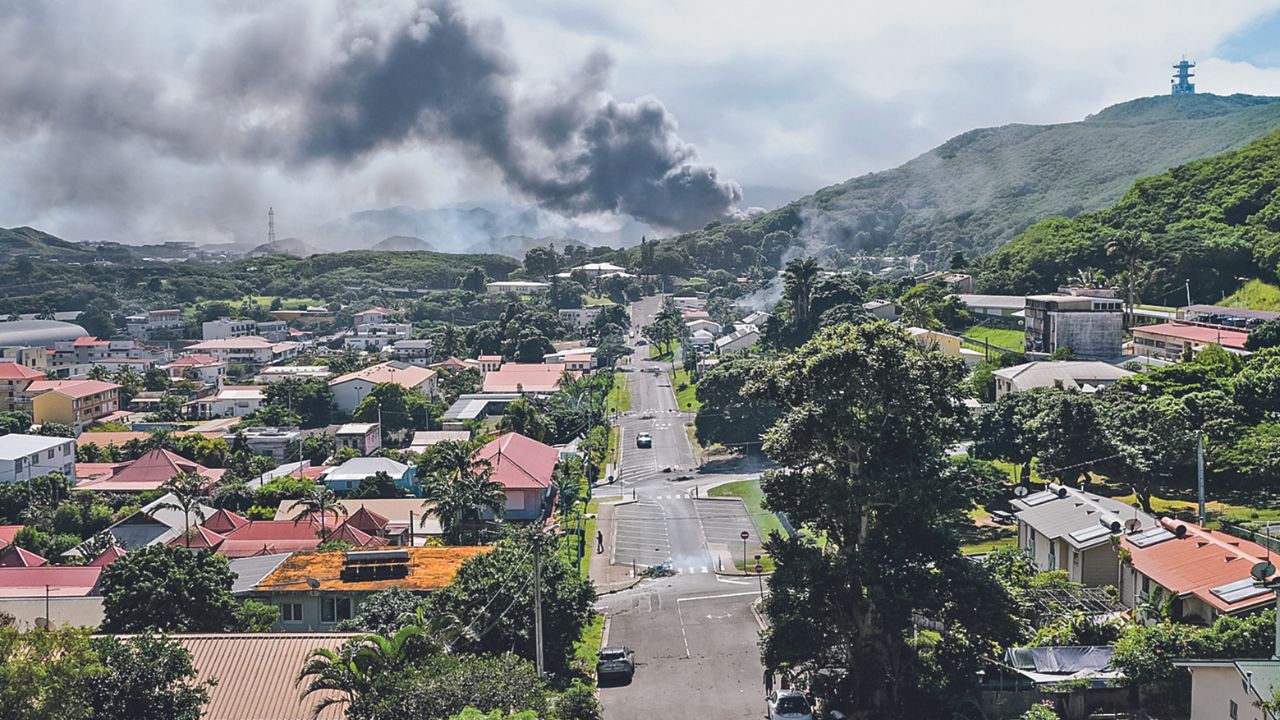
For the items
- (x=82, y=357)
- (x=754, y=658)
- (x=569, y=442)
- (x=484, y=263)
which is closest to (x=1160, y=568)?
(x=754, y=658)

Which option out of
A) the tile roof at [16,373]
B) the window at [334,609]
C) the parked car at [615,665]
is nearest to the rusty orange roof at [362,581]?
the window at [334,609]

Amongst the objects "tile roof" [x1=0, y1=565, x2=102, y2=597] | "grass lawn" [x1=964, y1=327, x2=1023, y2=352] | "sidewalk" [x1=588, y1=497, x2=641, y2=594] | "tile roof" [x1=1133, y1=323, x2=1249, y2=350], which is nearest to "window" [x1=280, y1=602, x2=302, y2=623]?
"tile roof" [x1=0, y1=565, x2=102, y2=597]

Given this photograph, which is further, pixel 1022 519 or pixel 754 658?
pixel 1022 519

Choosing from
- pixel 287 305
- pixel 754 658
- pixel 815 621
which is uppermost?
pixel 287 305

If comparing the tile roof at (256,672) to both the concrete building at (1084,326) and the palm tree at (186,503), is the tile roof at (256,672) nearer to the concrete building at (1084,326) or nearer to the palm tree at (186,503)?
the palm tree at (186,503)

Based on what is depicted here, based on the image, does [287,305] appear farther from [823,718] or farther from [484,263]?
[823,718]

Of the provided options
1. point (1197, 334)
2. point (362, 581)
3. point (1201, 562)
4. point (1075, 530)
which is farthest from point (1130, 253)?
point (362, 581)
